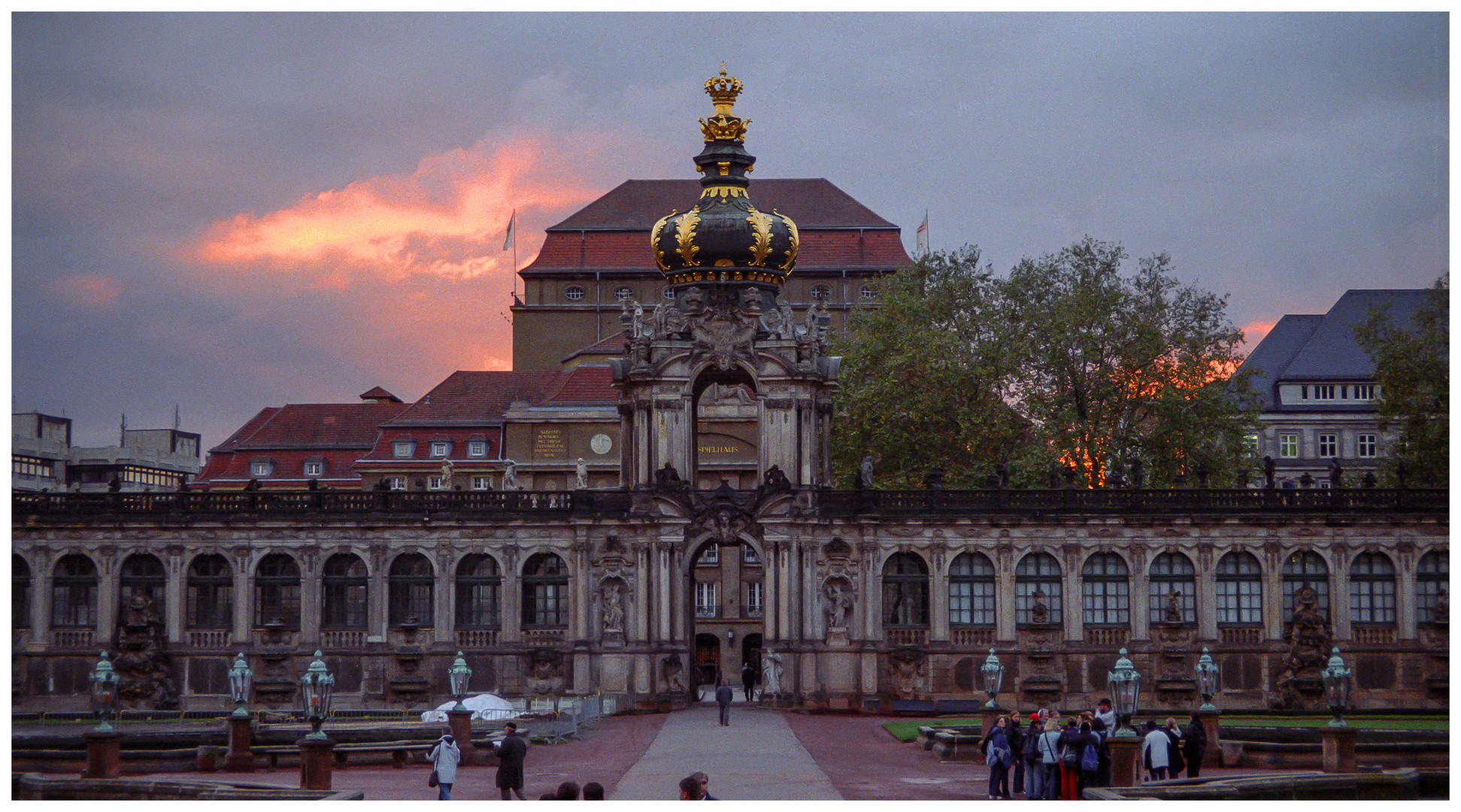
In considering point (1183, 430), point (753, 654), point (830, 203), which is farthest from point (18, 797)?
point (830, 203)

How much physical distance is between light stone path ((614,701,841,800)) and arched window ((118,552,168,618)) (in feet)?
60.1

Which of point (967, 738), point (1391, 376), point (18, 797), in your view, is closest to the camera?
Result: point (18, 797)

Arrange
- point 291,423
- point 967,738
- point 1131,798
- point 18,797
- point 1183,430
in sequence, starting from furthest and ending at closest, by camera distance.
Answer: point 291,423 < point 1183,430 < point 967,738 < point 18,797 < point 1131,798

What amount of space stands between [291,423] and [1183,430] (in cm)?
5736

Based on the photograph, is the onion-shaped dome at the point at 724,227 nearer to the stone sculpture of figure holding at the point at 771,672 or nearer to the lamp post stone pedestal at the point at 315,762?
the stone sculpture of figure holding at the point at 771,672

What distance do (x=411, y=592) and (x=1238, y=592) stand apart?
89.5 feet

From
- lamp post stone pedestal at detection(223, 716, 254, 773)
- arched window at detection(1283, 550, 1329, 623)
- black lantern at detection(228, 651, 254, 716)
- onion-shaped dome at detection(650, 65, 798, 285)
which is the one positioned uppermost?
onion-shaped dome at detection(650, 65, 798, 285)

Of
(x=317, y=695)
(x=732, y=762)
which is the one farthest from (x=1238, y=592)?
(x=317, y=695)

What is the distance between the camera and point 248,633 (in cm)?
6159

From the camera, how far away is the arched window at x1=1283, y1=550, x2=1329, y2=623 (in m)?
61.1

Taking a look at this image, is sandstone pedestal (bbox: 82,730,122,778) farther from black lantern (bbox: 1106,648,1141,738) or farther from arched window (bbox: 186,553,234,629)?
arched window (bbox: 186,553,234,629)

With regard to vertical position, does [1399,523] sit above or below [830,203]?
below

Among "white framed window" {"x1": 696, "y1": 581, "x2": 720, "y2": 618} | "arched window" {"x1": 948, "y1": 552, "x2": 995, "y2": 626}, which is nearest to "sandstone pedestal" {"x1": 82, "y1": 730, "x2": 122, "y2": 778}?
"arched window" {"x1": 948, "y1": 552, "x2": 995, "y2": 626}

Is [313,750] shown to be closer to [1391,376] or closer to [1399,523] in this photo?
[1399,523]
